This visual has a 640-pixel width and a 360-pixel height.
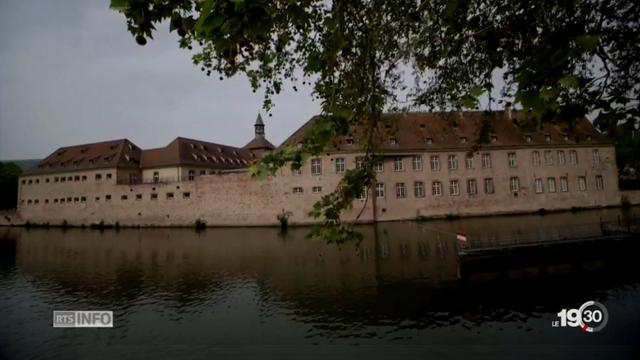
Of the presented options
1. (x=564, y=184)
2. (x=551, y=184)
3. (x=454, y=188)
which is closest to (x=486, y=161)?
(x=454, y=188)

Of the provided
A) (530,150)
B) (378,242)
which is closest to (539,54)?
(378,242)

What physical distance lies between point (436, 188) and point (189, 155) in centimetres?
3298

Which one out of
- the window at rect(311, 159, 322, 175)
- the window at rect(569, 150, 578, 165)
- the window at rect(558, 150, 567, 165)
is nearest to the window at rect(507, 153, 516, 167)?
the window at rect(558, 150, 567, 165)

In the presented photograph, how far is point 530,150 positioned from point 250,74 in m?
36.5

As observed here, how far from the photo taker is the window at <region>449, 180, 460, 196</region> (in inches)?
1238

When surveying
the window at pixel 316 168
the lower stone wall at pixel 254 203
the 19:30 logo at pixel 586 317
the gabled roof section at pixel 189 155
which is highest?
the gabled roof section at pixel 189 155

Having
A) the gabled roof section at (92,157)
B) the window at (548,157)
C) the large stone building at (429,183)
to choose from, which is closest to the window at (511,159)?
the large stone building at (429,183)

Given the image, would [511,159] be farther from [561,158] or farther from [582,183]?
[582,183]

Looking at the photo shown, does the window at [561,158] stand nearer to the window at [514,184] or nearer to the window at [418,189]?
the window at [514,184]

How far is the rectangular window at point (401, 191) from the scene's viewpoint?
1232 inches

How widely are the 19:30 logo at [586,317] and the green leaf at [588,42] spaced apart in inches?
373

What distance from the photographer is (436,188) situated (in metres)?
31.5

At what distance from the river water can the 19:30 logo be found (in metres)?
0.27

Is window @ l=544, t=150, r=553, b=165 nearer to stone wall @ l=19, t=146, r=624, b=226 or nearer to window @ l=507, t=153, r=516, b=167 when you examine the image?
stone wall @ l=19, t=146, r=624, b=226
